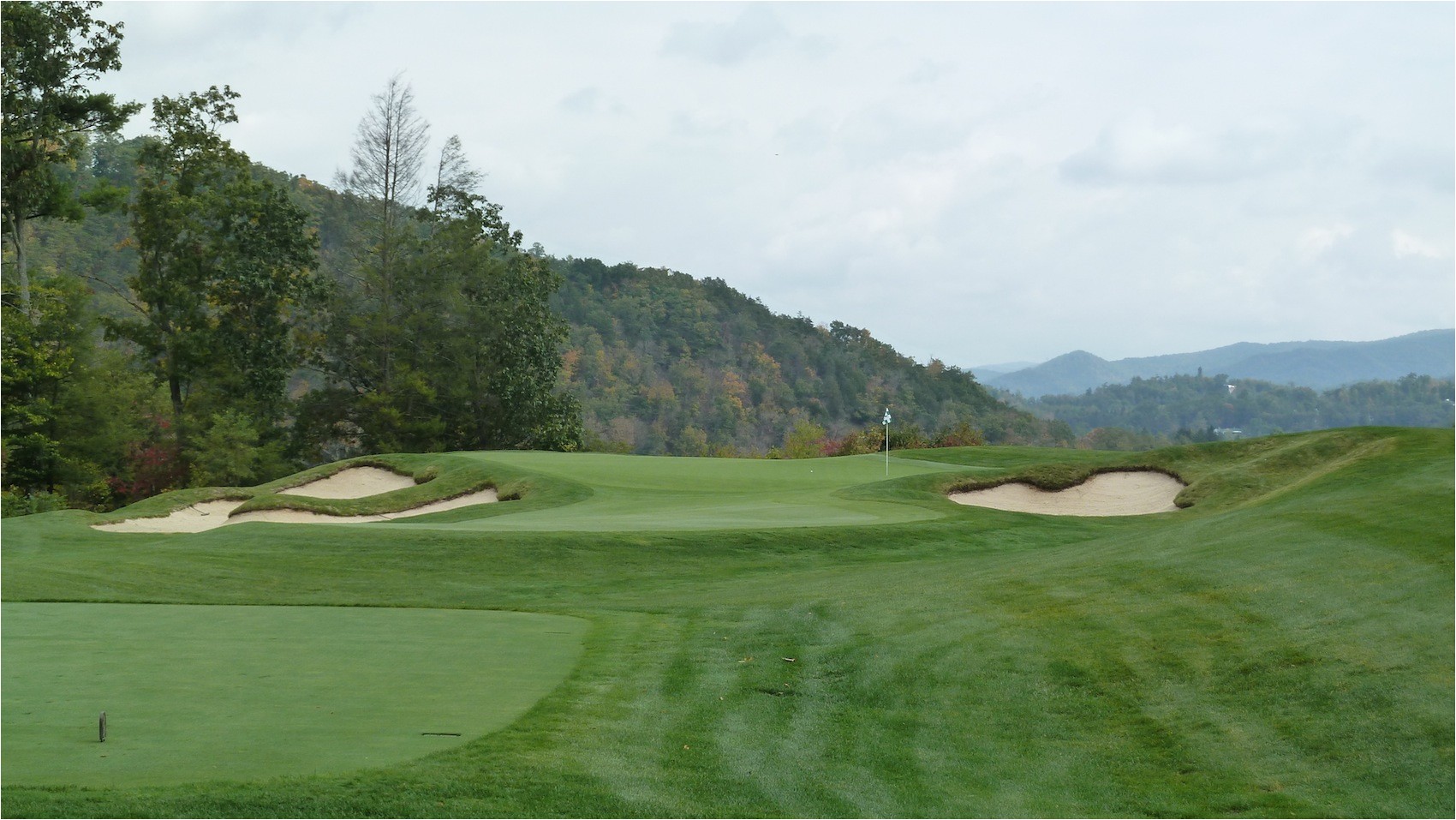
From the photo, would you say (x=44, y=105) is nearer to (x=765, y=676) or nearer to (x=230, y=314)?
(x=230, y=314)

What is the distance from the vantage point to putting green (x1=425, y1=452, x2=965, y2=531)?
17781 millimetres

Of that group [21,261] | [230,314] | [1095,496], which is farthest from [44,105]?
[1095,496]

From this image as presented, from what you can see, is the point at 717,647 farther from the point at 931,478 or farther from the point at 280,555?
the point at 931,478

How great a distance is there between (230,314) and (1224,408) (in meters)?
81.7

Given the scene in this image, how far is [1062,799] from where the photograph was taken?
223 inches

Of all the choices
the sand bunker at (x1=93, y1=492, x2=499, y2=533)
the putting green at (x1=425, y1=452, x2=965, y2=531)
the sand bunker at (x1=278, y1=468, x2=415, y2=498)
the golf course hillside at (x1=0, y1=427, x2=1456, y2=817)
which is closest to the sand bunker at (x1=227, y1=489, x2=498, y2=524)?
the sand bunker at (x1=93, y1=492, x2=499, y2=533)

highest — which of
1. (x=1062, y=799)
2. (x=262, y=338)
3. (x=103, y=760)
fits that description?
(x=262, y=338)

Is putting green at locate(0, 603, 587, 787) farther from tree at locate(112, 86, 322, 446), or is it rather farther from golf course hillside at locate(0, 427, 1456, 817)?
tree at locate(112, 86, 322, 446)

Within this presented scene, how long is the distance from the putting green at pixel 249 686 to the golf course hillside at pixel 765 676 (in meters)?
0.03

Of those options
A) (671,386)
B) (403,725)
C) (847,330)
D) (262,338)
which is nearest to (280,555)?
(403,725)

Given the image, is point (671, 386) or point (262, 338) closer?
point (262, 338)

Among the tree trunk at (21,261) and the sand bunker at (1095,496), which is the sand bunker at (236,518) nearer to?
the sand bunker at (1095,496)

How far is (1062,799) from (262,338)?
126 ft

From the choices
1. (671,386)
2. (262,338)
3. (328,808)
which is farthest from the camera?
(671,386)
